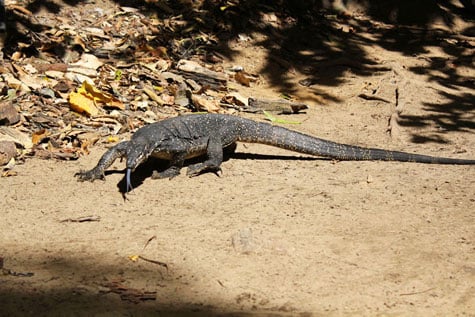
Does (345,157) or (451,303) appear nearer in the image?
(451,303)

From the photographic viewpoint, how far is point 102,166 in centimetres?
572

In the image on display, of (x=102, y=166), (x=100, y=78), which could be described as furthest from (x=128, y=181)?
(x=100, y=78)

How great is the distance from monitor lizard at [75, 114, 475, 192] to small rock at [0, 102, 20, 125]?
1.39 m

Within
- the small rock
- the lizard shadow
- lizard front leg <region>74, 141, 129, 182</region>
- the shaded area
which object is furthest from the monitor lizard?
the shaded area

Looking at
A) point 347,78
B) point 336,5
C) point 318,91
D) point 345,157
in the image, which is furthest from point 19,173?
point 336,5

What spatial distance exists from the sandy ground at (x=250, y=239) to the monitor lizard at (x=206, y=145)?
0.13 m

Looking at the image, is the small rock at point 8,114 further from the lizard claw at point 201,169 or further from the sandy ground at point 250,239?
the lizard claw at point 201,169

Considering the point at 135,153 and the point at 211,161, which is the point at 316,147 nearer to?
the point at 211,161

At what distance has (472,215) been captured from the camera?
17.1 ft

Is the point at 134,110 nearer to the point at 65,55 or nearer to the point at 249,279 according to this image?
the point at 65,55

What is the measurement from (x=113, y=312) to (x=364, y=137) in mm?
4781

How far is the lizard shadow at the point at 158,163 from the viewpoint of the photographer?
5785 mm

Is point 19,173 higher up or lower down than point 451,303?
lower down

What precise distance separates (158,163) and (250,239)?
2091 mm
